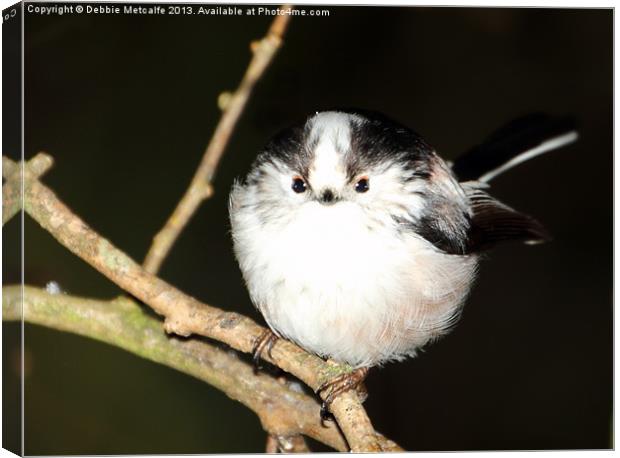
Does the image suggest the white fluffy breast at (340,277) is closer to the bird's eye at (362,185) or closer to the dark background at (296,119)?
the bird's eye at (362,185)

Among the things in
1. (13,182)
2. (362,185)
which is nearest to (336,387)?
(362,185)

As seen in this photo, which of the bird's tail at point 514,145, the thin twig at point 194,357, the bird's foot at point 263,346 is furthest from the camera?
the bird's tail at point 514,145

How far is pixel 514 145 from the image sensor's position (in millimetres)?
2707

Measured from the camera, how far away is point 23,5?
2176 millimetres

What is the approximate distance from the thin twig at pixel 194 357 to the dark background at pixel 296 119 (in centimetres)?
6

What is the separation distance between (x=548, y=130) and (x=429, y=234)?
2.08ft

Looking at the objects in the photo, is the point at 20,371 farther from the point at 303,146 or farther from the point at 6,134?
the point at 303,146

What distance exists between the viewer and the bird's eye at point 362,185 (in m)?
2.11

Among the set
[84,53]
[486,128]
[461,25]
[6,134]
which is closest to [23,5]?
[84,53]

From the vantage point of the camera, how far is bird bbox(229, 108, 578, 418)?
82.7 inches

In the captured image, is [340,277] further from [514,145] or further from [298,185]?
[514,145]

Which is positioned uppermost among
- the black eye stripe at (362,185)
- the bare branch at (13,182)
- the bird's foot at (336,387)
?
the bare branch at (13,182)

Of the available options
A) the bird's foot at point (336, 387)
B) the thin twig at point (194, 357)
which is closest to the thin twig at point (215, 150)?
the thin twig at point (194, 357)

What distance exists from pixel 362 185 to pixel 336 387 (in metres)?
0.55
